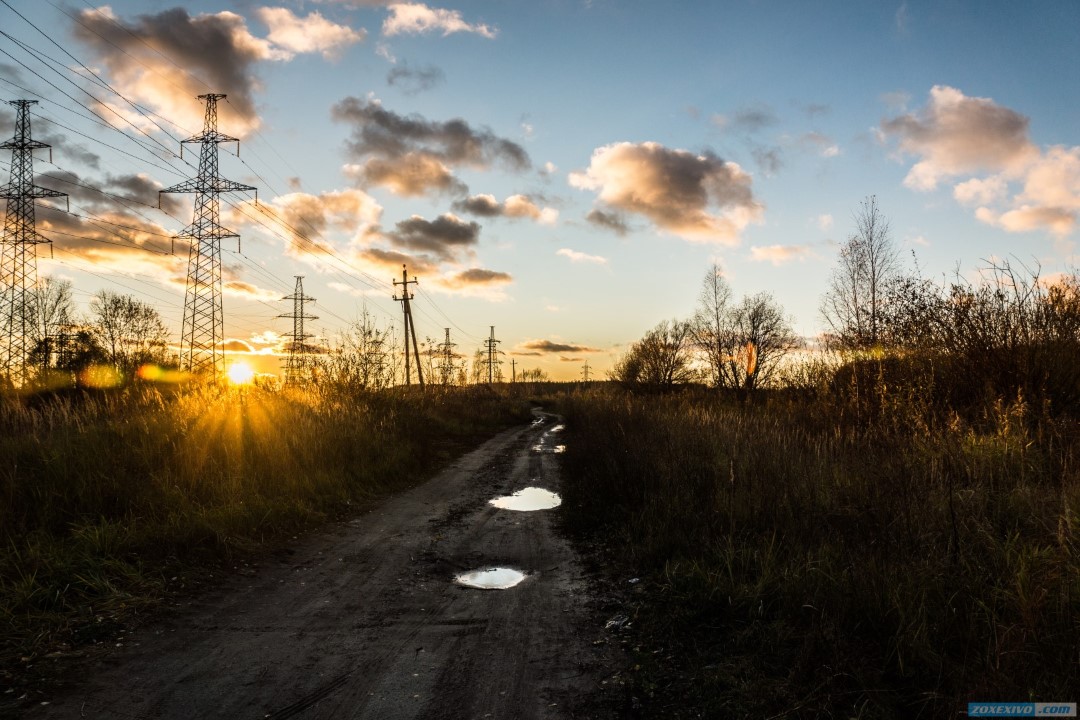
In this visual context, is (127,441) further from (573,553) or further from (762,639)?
(762,639)

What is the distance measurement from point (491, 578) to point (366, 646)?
6.36ft

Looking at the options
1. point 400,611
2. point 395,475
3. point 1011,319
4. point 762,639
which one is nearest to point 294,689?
point 400,611

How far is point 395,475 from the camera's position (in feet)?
38.7

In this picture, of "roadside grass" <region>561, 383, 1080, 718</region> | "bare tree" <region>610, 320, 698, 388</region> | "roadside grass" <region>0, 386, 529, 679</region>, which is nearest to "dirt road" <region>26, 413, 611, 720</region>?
"roadside grass" <region>0, 386, 529, 679</region>

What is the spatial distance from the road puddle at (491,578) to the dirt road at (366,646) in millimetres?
136

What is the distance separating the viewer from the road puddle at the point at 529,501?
9.75 m

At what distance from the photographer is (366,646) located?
168 inches

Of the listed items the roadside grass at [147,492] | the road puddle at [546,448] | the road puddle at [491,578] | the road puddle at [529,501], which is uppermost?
the roadside grass at [147,492]

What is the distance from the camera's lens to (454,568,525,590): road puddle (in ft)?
18.9

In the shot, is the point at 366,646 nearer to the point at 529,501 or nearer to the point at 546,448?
the point at 529,501

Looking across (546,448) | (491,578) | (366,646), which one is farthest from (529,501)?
(546,448)

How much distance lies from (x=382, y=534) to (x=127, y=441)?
3.99m

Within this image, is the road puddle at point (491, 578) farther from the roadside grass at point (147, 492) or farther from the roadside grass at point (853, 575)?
the roadside grass at point (147, 492)

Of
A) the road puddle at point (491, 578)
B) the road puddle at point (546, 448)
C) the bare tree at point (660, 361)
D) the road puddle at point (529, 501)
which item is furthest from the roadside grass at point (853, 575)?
the bare tree at point (660, 361)
